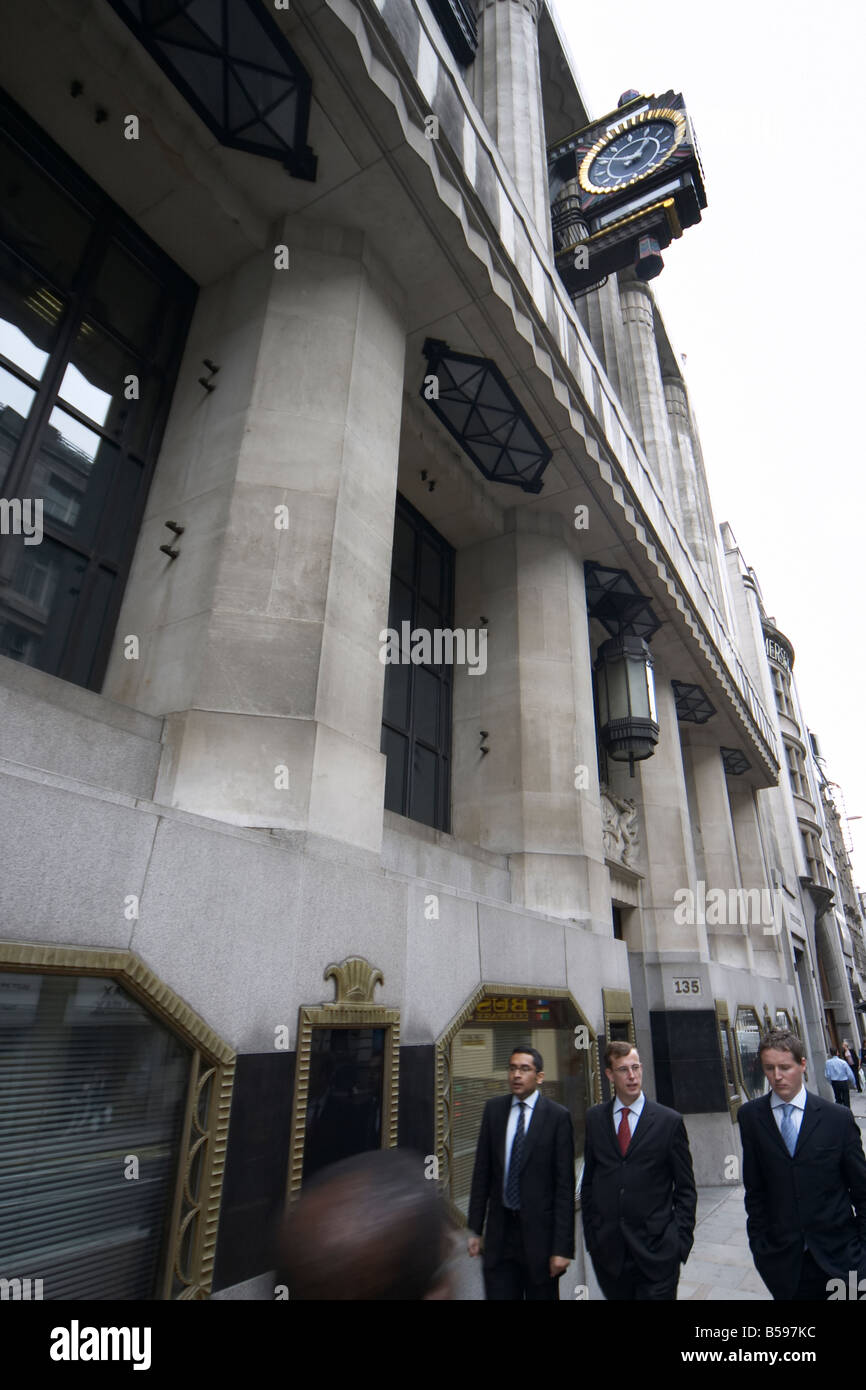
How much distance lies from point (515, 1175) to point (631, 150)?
20744 mm

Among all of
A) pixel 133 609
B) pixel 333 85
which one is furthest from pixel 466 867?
pixel 333 85

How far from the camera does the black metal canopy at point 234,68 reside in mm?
6004

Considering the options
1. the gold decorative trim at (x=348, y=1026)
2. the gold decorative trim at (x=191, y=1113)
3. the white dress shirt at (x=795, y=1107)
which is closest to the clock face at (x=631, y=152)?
the gold decorative trim at (x=348, y=1026)

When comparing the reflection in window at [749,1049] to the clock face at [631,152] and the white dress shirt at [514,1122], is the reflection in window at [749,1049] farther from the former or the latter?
the clock face at [631,152]

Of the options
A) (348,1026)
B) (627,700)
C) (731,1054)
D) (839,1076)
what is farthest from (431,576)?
(839,1076)

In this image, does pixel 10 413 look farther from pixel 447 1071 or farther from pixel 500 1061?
pixel 500 1061

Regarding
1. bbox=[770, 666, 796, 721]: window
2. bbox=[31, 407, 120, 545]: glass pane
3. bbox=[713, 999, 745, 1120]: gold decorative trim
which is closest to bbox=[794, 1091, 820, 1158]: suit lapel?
bbox=[31, 407, 120, 545]: glass pane

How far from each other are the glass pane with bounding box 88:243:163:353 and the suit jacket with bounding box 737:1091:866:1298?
841cm

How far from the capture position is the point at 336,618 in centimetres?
651

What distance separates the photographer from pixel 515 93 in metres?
13.5

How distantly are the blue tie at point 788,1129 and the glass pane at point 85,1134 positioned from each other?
3.41m

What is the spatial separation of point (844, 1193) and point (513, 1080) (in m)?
1.87

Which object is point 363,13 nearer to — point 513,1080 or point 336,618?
point 336,618
